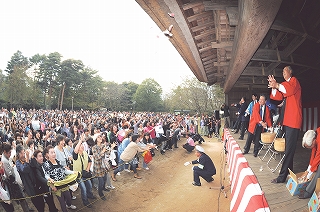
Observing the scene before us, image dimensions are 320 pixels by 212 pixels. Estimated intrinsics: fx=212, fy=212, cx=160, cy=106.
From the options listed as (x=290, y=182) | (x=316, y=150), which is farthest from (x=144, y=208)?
(x=316, y=150)

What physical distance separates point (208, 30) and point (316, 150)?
2.93 meters

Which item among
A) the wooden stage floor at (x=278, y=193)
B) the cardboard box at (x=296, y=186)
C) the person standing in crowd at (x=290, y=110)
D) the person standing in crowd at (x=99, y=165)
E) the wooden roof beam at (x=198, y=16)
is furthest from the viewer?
the person standing in crowd at (x=99, y=165)

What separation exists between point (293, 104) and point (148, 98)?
4603 cm

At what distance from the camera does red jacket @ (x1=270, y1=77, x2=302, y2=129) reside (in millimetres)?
2920

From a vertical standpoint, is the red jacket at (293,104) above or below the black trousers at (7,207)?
above

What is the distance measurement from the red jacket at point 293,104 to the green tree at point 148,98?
4524cm

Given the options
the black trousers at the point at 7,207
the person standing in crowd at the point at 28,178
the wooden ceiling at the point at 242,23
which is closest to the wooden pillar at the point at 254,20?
the wooden ceiling at the point at 242,23

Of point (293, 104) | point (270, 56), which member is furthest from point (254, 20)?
point (270, 56)

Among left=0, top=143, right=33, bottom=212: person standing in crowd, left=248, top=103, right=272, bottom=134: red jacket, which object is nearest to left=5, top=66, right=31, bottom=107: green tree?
left=0, top=143, right=33, bottom=212: person standing in crowd

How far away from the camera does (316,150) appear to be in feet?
9.18

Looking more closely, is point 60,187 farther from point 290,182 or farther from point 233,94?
point 233,94

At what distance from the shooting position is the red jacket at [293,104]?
9.58 feet

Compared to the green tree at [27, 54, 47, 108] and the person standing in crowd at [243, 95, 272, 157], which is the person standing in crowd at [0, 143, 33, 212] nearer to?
the person standing in crowd at [243, 95, 272, 157]

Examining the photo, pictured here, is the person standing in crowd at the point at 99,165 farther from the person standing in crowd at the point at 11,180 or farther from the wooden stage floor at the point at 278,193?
the wooden stage floor at the point at 278,193
